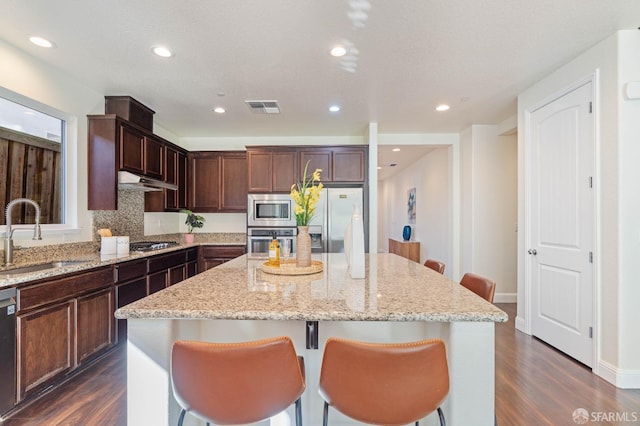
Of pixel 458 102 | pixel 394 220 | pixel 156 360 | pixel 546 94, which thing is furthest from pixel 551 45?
pixel 394 220

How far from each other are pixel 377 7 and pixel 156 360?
2244 mm

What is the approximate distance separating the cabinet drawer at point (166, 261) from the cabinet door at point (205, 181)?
3.53 ft

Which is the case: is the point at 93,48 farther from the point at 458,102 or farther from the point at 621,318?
the point at 621,318

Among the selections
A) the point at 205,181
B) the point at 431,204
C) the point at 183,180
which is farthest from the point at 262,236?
the point at 431,204

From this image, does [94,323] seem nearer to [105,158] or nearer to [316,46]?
[105,158]

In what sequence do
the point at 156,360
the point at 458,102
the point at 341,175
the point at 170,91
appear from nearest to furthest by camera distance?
the point at 156,360 → the point at 170,91 → the point at 458,102 → the point at 341,175

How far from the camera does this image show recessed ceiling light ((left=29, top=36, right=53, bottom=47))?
2305 mm

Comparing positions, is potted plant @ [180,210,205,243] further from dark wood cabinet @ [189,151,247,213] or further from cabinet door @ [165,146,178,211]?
cabinet door @ [165,146,178,211]

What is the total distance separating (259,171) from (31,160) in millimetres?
2549

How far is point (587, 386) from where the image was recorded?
2.24 meters

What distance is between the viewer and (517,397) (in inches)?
82.3

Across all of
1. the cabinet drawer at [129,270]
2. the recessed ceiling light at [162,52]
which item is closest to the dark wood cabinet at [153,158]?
the cabinet drawer at [129,270]

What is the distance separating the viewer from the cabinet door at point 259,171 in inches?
183

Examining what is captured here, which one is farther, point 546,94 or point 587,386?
point 546,94
